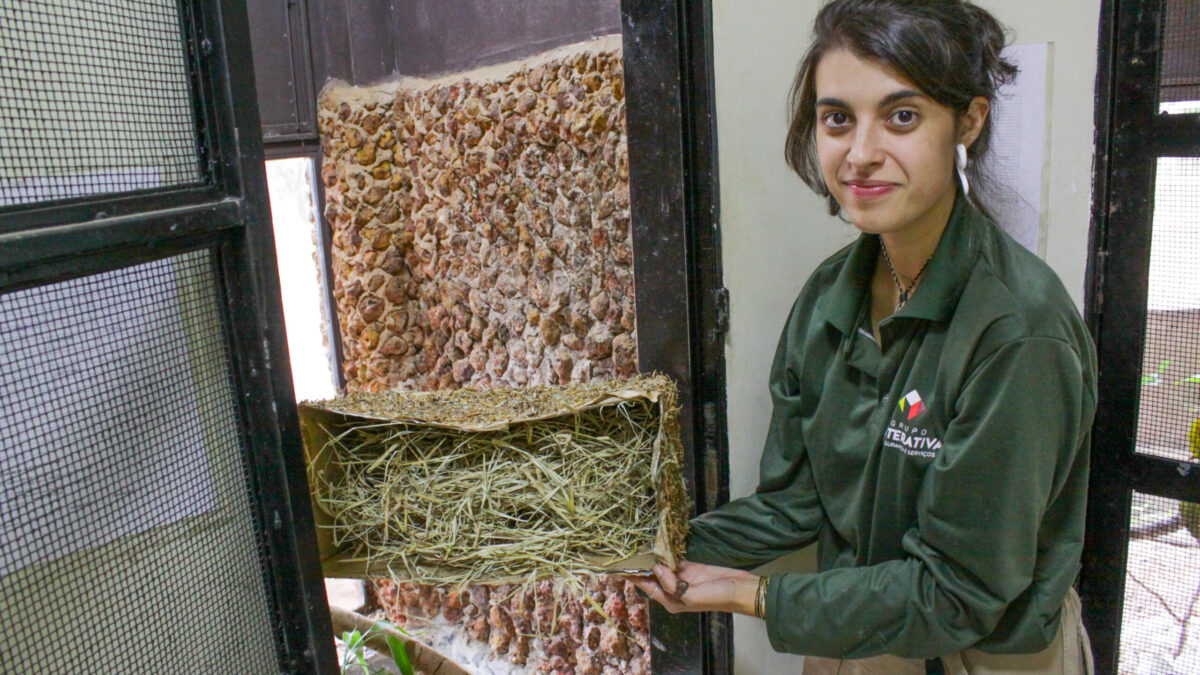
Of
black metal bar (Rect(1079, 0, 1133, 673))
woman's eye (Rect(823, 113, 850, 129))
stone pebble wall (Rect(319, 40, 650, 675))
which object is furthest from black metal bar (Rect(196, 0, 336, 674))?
black metal bar (Rect(1079, 0, 1133, 673))

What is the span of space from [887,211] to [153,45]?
841mm

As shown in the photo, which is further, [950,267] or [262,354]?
[950,267]

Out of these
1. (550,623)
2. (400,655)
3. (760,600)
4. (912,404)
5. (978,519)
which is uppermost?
(912,404)

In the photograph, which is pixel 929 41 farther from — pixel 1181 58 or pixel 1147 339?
pixel 1147 339

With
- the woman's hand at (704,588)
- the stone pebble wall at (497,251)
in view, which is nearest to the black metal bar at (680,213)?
the woman's hand at (704,588)

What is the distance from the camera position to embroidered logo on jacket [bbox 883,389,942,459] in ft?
3.84

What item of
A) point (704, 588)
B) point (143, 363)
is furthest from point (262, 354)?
point (704, 588)

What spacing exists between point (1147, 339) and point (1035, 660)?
1.81 ft

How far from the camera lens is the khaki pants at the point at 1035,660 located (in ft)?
4.00

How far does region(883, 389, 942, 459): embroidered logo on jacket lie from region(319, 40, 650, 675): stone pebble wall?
1063mm

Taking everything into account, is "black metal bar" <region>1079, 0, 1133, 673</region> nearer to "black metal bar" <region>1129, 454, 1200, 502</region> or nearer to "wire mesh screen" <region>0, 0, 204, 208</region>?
"black metal bar" <region>1129, 454, 1200, 502</region>

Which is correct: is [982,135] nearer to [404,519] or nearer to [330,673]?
[404,519]

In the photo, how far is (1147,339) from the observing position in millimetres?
1436

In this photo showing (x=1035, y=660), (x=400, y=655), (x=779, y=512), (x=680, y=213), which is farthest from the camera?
(x=400, y=655)
